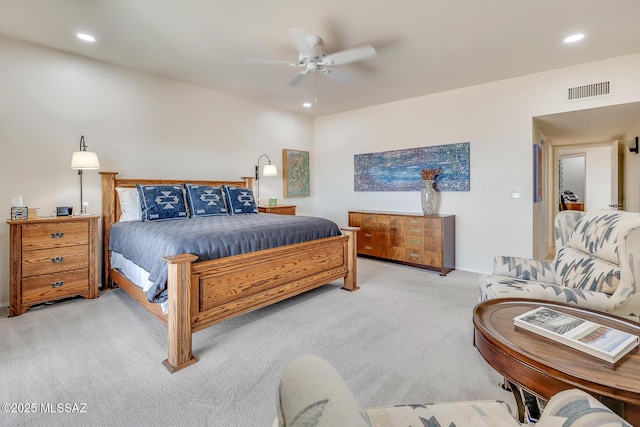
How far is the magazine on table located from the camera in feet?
3.71

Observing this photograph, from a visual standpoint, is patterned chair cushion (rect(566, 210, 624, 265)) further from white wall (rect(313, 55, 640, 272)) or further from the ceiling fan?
the ceiling fan

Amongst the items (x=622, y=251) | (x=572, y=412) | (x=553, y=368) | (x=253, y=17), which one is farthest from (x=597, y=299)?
(x=253, y=17)

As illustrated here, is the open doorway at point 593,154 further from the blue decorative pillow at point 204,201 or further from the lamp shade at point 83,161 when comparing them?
the lamp shade at point 83,161

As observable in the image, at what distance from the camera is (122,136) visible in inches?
153

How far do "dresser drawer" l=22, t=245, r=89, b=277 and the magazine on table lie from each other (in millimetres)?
3893

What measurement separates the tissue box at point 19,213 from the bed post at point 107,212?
2.56 ft

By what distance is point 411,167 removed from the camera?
5.07m

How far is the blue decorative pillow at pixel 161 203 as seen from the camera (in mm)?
3488

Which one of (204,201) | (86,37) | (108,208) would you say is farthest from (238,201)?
(86,37)

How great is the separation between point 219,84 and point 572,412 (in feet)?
16.0

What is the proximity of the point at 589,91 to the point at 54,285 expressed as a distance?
6.32m

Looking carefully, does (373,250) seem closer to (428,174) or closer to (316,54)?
(428,174)

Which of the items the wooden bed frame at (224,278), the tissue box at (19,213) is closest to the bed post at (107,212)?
the wooden bed frame at (224,278)

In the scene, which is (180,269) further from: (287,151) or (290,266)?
(287,151)
